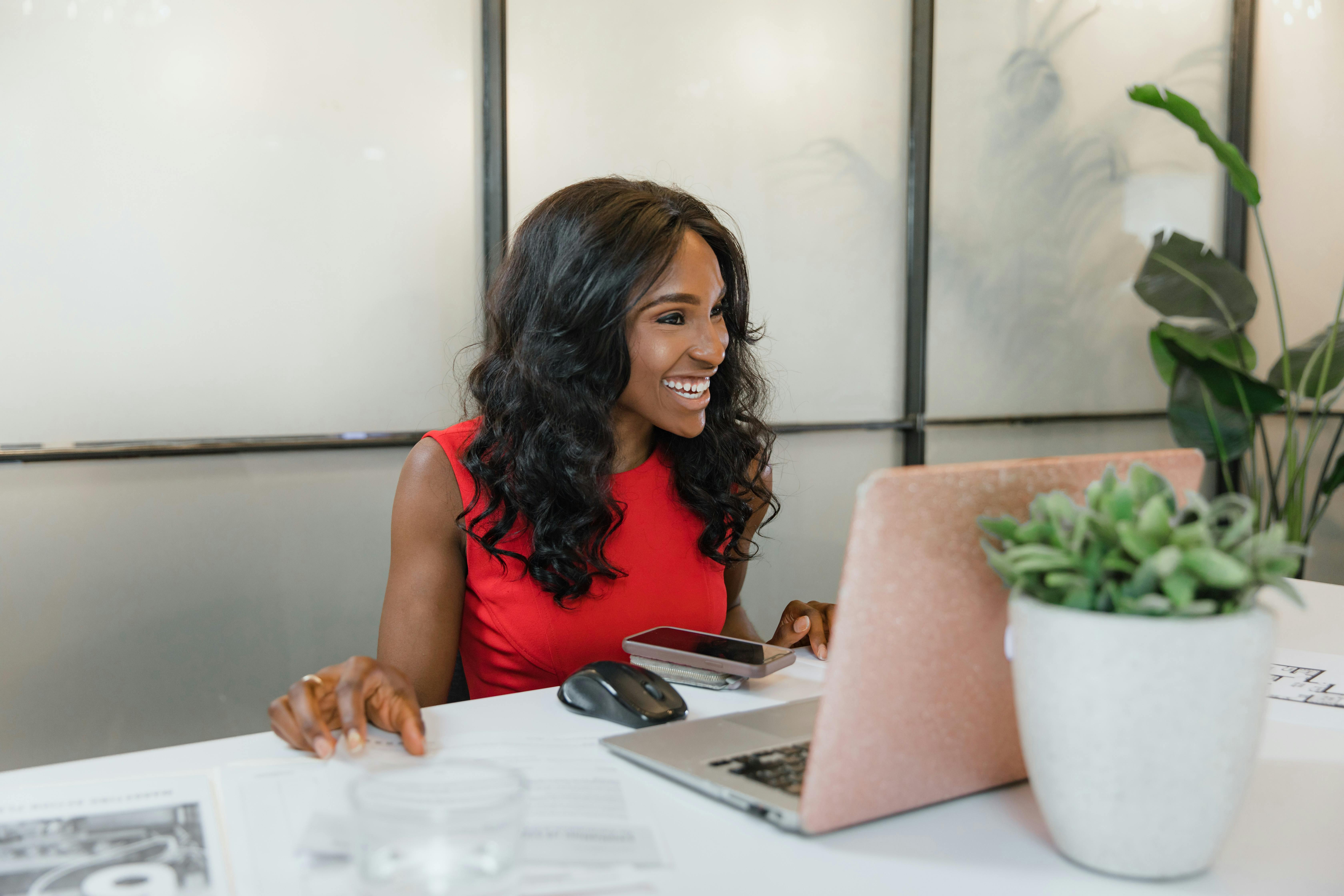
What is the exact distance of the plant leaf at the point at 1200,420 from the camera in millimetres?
3113

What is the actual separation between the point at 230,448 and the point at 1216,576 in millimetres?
1934

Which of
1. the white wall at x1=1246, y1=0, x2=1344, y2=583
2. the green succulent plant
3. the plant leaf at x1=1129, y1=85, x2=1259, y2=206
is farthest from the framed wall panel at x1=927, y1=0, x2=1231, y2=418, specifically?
the green succulent plant

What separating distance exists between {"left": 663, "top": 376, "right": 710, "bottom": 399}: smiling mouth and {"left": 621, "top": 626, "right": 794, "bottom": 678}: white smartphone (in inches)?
17.4

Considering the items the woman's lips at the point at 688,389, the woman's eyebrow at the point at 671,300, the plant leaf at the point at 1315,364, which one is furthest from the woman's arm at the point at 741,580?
the plant leaf at the point at 1315,364

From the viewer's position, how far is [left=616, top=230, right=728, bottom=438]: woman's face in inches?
61.1

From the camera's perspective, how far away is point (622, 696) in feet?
3.32

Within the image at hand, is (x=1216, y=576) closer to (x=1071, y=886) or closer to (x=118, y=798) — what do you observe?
(x=1071, y=886)

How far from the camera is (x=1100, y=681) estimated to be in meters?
0.63

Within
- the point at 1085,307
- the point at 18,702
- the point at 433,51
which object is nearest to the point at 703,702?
the point at 18,702

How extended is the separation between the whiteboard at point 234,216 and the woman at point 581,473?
0.66 metres

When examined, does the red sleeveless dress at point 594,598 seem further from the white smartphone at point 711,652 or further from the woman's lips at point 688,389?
the white smartphone at point 711,652

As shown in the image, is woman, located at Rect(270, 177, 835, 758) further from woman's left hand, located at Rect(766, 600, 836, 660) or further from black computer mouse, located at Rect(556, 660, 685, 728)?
black computer mouse, located at Rect(556, 660, 685, 728)

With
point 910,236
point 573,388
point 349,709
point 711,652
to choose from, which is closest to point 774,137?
point 910,236

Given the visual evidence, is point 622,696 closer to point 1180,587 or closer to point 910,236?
point 1180,587
